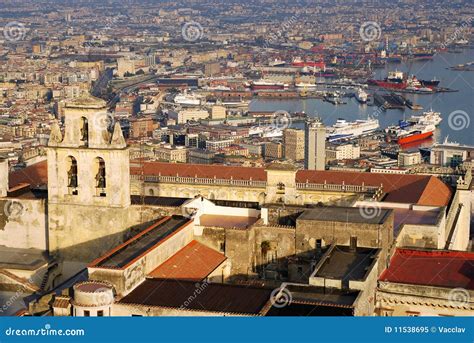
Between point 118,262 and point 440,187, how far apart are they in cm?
985

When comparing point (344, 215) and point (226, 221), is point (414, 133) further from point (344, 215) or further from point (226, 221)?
point (344, 215)

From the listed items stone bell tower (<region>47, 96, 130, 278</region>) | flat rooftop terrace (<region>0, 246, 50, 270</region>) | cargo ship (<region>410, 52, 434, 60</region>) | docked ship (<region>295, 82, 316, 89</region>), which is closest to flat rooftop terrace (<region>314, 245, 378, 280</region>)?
stone bell tower (<region>47, 96, 130, 278</region>)

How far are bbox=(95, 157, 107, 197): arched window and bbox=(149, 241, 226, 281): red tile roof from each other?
1.63 m

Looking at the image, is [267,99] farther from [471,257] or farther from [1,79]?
[471,257]

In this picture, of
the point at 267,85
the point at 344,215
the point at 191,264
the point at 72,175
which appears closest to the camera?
the point at 191,264

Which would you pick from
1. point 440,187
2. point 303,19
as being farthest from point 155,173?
point 303,19

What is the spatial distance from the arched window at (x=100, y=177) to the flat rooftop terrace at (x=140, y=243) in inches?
40.5

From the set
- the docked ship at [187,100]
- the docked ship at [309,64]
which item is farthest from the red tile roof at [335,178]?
the docked ship at [309,64]

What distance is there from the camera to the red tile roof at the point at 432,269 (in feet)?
40.8

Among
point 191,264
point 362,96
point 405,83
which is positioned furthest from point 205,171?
point 405,83

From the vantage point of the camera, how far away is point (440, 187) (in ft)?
65.0

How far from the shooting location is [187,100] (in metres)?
90.5

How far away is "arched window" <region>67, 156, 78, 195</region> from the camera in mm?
14227

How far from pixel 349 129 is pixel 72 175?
188 ft
